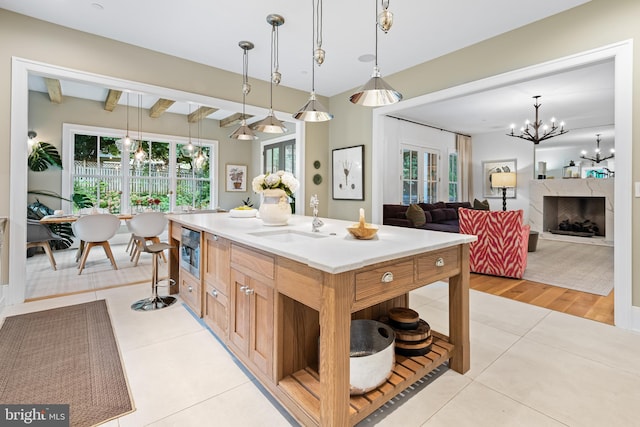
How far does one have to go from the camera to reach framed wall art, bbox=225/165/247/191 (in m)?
7.81

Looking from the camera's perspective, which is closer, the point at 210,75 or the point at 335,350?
the point at 335,350

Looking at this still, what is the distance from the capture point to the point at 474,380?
175cm

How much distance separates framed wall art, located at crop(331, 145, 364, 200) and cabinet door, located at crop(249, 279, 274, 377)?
3284mm

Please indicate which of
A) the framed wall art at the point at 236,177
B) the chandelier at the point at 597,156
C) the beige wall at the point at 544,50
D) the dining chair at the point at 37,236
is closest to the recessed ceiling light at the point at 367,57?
the beige wall at the point at 544,50

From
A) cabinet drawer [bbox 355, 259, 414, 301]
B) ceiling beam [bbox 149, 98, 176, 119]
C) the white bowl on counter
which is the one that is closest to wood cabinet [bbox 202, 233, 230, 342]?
the white bowl on counter

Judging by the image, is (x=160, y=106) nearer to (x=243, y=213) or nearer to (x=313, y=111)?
(x=243, y=213)

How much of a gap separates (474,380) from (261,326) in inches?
49.4

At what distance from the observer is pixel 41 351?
204 cm

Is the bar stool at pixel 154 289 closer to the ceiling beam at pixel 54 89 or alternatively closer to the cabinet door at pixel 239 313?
the cabinet door at pixel 239 313

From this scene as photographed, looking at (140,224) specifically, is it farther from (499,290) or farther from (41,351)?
(499,290)

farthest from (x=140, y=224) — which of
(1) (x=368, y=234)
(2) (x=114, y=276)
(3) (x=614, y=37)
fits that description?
(3) (x=614, y=37)

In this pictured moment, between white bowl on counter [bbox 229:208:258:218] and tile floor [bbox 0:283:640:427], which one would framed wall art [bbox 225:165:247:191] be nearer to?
white bowl on counter [bbox 229:208:258:218]

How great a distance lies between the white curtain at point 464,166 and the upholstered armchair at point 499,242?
15.4 feet

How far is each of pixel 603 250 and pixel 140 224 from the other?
8141 millimetres
